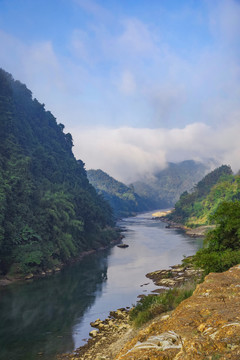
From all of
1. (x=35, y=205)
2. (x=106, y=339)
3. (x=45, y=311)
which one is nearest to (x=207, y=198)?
(x=35, y=205)

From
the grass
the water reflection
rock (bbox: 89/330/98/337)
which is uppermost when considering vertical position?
the grass

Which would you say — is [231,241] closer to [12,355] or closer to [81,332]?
[81,332]

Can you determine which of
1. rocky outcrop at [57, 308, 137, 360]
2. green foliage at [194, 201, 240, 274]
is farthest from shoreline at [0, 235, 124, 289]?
green foliage at [194, 201, 240, 274]

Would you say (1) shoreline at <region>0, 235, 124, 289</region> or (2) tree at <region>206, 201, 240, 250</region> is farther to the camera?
(1) shoreline at <region>0, 235, 124, 289</region>

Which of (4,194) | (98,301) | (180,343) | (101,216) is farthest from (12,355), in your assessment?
(101,216)

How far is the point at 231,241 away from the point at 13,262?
110 feet

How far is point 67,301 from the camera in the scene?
37.0 metres

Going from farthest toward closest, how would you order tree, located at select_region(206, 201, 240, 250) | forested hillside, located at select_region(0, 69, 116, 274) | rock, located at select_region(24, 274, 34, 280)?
1. forested hillside, located at select_region(0, 69, 116, 274)
2. rock, located at select_region(24, 274, 34, 280)
3. tree, located at select_region(206, 201, 240, 250)

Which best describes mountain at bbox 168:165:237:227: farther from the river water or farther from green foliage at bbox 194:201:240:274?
green foliage at bbox 194:201:240:274

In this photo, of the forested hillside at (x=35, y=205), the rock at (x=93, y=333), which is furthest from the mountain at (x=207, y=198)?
the rock at (x=93, y=333)

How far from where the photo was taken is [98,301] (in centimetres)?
3603

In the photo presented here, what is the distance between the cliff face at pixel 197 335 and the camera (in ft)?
23.5

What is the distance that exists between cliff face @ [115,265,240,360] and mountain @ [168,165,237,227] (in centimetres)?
10841

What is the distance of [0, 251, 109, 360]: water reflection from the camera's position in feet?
80.6
